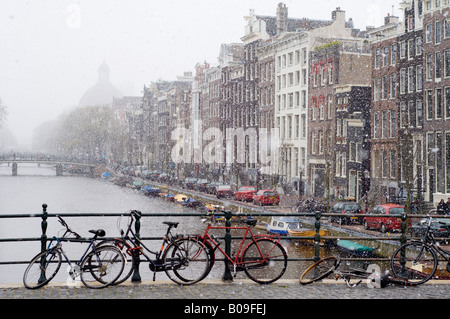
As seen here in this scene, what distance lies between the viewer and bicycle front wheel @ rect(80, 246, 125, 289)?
376 inches

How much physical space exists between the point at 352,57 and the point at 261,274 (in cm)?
4668

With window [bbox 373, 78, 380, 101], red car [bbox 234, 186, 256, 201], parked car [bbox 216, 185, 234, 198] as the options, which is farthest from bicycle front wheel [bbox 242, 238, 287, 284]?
parked car [bbox 216, 185, 234, 198]

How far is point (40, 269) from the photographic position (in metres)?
9.59

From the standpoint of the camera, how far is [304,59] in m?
59.6

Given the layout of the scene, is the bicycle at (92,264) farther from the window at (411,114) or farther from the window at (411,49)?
the window at (411,49)

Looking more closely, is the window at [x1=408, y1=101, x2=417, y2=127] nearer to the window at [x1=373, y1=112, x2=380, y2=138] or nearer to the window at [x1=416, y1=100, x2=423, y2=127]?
the window at [x1=416, y1=100, x2=423, y2=127]

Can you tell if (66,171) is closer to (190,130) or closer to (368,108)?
(190,130)

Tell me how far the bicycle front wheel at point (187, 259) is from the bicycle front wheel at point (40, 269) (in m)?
1.63

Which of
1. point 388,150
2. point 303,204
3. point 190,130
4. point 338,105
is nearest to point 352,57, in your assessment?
point 338,105

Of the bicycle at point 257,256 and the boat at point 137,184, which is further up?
the bicycle at point 257,256

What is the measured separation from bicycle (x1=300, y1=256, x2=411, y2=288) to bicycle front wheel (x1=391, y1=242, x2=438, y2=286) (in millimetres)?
293

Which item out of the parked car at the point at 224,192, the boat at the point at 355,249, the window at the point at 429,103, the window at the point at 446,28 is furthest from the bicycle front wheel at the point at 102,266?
the parked car at the point at 224,192

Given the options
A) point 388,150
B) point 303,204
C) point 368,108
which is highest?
point 368,108

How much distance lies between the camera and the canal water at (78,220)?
30281 mm
